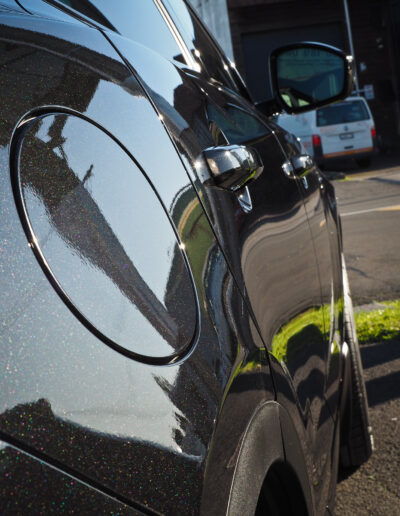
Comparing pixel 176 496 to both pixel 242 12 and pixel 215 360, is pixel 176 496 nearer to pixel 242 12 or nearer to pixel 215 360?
pixel 215 360

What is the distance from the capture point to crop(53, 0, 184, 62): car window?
1.73 metres

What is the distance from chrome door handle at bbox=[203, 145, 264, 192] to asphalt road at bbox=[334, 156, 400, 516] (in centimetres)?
150

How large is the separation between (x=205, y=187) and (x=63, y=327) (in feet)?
2.05

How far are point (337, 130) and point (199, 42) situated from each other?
16535mm

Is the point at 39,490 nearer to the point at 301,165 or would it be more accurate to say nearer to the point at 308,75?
the point at 301,165

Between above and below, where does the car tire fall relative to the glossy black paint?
below

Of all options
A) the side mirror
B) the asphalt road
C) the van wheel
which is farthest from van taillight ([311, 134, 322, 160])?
the side mirror

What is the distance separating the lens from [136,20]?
190cm

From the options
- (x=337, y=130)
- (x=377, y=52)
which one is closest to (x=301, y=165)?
(x=337, y=130)

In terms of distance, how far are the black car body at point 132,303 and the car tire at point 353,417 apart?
3.24 feet

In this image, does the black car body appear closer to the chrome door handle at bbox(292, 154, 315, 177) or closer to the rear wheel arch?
the rear wheel arch

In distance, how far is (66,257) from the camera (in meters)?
0.89

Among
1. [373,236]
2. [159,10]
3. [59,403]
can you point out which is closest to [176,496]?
[59,403]

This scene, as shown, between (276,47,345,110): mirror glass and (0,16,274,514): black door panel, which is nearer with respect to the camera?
(0,16,274,514): black door panel
